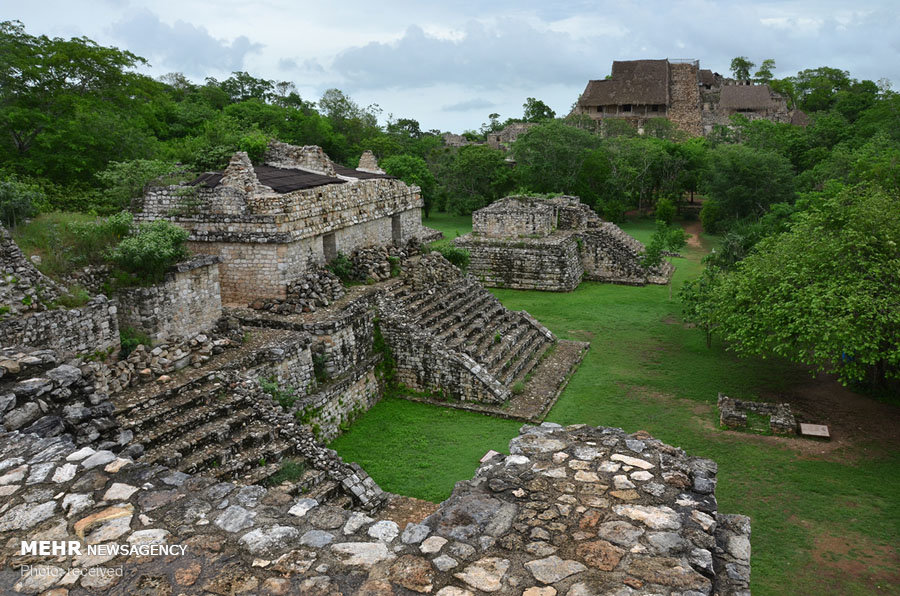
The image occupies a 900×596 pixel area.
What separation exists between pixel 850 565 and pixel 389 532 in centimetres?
622

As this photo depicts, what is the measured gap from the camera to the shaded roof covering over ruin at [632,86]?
50.1 meters

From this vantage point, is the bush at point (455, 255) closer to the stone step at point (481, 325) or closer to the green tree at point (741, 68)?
the stone step at point (481, 325)

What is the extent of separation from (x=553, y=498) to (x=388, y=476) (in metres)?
5.20

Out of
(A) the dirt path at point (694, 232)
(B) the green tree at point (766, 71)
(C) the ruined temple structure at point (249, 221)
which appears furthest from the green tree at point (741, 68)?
(C) the ruined temple structure at point (249, 221)

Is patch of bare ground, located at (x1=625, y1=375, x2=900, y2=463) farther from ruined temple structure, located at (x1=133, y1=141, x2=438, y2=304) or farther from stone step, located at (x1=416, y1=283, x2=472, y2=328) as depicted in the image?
ruined temple structure, located at (x1=133, y1=141, x2=438, y2=304)

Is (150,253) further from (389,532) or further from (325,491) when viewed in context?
(389,532)

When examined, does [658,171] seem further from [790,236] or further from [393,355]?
[393,355]

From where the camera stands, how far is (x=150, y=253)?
970 cm

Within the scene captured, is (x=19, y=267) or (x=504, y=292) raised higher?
(x=19, y=267)

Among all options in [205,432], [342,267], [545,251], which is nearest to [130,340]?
[205,432]

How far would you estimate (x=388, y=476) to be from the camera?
31.5 feet

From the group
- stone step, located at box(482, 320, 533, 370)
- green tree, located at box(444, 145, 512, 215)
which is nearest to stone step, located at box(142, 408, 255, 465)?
stone step, located at box(482, 320, 533, 370)

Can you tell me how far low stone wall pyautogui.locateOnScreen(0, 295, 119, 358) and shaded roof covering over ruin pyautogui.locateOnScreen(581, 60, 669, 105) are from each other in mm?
47868

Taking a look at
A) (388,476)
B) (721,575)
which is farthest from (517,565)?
(388,476)
